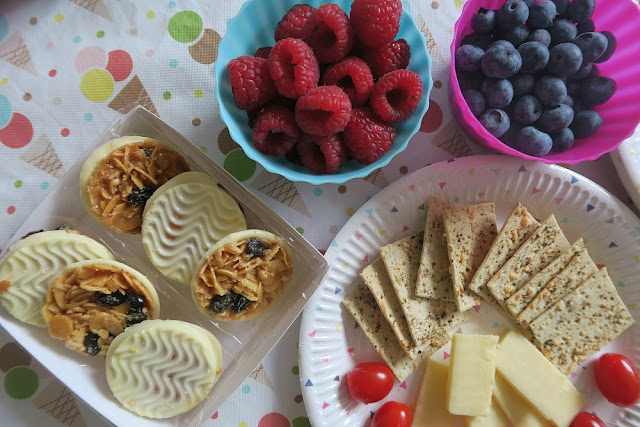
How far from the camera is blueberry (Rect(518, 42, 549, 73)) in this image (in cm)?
116

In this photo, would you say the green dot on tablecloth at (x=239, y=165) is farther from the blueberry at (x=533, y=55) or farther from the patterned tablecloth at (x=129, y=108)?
the blueberry at (x=533, y=55)

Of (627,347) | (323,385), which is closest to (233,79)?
(323,385)

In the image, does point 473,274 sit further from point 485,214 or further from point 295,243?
point 295,243

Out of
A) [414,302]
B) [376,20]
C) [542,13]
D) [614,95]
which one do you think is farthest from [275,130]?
[614,95]

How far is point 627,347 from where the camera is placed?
4.41 feet

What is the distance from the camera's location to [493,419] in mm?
1313

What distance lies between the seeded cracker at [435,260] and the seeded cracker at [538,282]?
0.17 m

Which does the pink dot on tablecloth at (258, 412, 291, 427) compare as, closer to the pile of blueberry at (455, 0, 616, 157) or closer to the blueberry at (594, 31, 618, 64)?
the pile of blueberry at (455, 0, 616, 157)

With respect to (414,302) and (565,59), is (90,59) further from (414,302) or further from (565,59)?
(565,59)

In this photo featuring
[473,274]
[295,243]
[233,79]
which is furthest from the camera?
[473,274]

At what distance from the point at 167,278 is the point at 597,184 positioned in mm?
1275

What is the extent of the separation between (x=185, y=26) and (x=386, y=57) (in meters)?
0.68

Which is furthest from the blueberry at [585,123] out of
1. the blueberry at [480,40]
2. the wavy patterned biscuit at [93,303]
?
the wavy patterned biscuit at [93,303]

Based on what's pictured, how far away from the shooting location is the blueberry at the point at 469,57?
119cm
